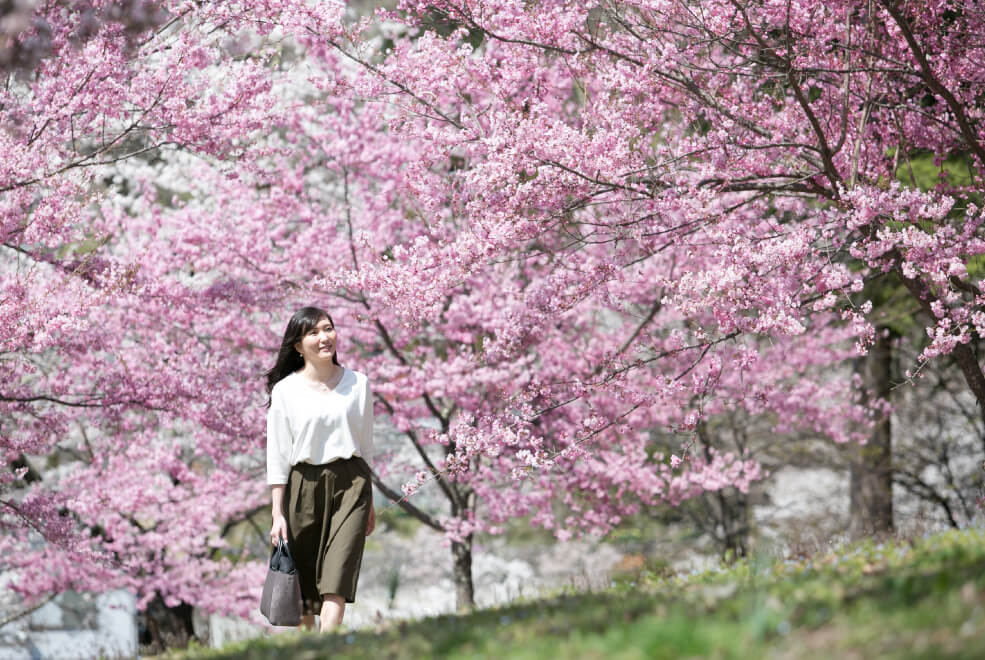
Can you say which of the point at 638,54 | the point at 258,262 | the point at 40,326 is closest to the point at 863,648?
the point at 638,54

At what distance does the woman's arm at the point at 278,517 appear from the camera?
6.01 meters

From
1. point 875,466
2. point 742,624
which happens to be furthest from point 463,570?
point 742,624

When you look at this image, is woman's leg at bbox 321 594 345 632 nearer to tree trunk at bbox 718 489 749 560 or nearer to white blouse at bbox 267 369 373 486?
white blouse at bbox 267 369 373 486

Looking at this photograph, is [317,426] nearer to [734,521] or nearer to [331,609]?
[331,609]

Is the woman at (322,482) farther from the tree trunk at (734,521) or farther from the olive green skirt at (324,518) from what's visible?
the tree trunk at (734,521)

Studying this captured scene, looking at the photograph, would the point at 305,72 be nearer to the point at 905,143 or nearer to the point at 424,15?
the point at 424,15

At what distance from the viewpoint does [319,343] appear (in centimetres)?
625

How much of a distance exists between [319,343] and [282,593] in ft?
4.69

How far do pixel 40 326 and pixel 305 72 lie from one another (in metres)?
6.75

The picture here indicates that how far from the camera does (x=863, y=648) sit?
2.77 metres

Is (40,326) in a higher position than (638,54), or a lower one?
lower

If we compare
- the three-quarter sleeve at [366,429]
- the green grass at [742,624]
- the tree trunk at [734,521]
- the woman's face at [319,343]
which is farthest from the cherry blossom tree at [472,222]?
the tree trunk at [734,521]

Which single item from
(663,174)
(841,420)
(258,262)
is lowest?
(841,420)

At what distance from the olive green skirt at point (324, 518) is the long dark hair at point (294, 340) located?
26.0 inches
